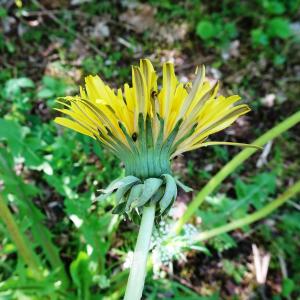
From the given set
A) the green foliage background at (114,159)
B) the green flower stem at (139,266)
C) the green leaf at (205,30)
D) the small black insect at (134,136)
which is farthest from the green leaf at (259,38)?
the green flower stem at (139,266)

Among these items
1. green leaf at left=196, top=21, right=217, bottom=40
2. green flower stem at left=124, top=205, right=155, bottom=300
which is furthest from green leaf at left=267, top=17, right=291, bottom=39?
green flower stem at left=124, top=205, right=155, bottom=300

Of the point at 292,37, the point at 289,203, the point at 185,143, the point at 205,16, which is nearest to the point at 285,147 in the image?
the point at 289,203

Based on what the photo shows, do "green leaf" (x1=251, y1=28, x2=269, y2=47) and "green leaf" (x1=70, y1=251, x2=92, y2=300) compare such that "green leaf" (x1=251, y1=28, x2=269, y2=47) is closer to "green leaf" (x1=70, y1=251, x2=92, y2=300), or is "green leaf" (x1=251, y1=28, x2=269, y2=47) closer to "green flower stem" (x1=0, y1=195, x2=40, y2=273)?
"green leaf" (x1=70, y1=251, x2=92, y2=300)

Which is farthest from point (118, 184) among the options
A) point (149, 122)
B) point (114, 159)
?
point (114, 159)

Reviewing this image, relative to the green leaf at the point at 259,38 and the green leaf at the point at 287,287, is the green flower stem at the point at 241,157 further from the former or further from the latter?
the green leaf at the point at 259,38

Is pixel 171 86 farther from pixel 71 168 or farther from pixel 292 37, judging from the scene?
pixel 292 37
